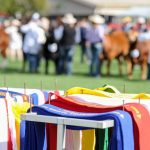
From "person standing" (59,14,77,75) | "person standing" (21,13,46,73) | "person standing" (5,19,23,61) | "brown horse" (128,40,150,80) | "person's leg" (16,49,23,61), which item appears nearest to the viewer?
"brown horse" (128,40,150,80)

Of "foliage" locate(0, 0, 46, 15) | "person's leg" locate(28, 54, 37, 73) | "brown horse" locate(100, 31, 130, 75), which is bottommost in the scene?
"person's leg" locate(28, 54, 37, 73)

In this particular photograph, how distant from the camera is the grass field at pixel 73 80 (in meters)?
14.9

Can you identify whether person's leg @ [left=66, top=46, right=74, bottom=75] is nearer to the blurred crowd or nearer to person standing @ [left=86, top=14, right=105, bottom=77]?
the blurred crowd

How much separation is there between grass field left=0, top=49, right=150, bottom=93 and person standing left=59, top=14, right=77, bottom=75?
1.04 ft

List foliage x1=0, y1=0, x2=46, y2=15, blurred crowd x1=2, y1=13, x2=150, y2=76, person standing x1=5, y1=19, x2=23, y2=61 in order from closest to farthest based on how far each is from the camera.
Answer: blurred crowd x1=2, y1=13, x2=150, y2=76
person standing x1=5, y1=19, x2=23, y2=61
foliage x1=0, y1=0, x2=46, y2=15

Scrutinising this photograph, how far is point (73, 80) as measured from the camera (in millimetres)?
17250

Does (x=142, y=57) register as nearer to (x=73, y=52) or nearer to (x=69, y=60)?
(x=69, y=60)

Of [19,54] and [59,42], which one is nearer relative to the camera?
[59,42]

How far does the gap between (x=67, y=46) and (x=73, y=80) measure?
218cm

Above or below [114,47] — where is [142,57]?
below

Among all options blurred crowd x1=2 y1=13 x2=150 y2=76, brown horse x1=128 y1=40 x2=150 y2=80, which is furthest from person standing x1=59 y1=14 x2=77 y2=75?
brown horse x1=128 y1=40 x2=150 y2=80

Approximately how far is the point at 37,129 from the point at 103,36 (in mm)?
15160

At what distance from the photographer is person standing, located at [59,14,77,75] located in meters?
19.0

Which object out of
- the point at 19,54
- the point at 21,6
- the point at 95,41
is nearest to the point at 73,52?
the point at 95,41
